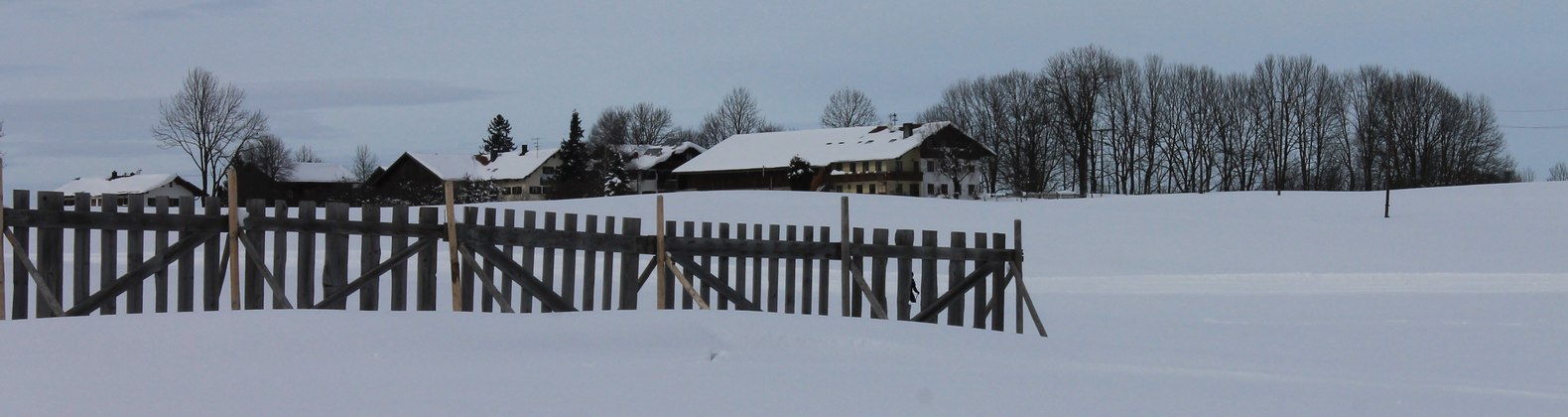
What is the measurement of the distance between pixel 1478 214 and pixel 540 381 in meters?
46.5

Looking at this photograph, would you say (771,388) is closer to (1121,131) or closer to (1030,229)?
(1030,229)

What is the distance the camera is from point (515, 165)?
103062mm

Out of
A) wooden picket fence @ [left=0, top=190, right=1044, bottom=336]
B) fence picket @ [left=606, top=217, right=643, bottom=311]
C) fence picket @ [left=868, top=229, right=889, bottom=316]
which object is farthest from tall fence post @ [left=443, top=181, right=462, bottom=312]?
fence picket @ [left=868, top=229, right=889, bottom=316]

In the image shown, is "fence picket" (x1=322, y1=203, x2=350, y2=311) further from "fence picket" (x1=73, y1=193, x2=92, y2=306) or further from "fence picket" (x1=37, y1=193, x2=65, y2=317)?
"fence picket" (x1=37, y1=193, x2=65, y2=317)

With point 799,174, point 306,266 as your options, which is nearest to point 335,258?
point 306,266

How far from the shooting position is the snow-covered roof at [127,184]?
298 feet

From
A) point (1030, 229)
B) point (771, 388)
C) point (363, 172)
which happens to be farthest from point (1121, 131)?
point (771, 388)

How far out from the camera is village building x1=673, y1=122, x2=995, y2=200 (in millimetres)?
85062

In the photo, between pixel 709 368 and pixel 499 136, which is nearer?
pixel 709 368

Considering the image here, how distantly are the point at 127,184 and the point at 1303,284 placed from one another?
90146 mm

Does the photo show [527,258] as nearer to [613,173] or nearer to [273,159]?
[613,173]

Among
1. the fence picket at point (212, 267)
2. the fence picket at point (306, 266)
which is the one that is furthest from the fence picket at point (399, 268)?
the fence picket at point (212, 267)

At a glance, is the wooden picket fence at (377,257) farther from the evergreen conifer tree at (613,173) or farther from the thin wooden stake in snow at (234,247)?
the evergreen conifer tree at (613,173)

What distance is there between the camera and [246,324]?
6.71 meters
